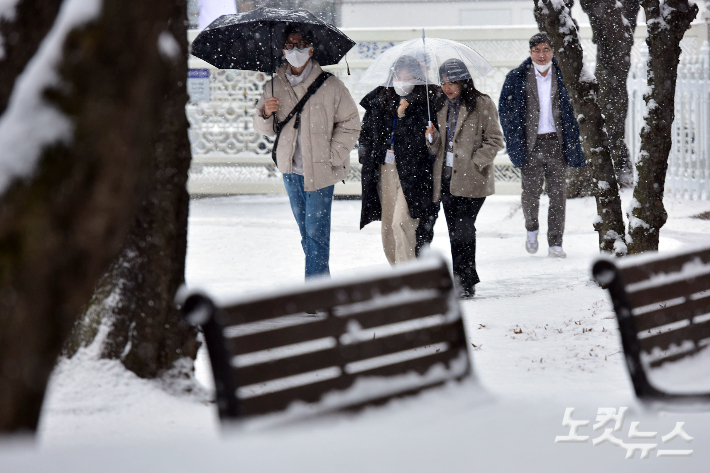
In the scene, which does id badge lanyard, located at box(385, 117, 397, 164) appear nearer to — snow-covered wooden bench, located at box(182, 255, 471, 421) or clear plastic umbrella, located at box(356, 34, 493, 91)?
clear plastic umbrella, located at box(356, 34, 493, 91)

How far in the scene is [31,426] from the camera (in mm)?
2182

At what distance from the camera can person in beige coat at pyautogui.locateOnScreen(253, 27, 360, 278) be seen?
241 inches

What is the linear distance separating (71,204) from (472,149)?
4783 millimetres

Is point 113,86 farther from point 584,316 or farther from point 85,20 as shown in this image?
point 584,316

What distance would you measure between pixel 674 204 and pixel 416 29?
4901 mm

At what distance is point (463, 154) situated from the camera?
6.54 meters

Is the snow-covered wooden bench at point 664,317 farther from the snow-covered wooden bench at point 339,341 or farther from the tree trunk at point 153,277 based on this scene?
the tree trunk at point 153,277

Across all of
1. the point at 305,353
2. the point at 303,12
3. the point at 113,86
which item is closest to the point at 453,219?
the point at 303,12

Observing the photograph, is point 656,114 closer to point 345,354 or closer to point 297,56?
point 297,56

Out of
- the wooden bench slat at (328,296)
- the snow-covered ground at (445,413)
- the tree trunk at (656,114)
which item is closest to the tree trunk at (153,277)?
the snow-covered ground at (445,413)

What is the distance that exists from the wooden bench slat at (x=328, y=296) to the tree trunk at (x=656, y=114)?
3.55 m

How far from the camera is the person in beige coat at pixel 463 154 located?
6543 millimetres

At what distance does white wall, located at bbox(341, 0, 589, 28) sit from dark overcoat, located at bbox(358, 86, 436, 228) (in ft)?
66.7
